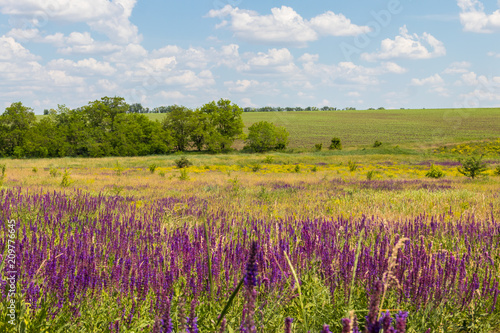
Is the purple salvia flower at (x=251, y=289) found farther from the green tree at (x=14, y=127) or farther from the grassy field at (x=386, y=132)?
the green tree at (x=14, y=127)

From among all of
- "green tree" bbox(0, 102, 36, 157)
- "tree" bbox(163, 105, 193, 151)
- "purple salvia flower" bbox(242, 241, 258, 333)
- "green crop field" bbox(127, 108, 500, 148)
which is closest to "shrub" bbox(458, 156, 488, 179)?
"purple salvia flower" bbox(242, 241, 258, 333)

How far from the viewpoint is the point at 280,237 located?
424cm

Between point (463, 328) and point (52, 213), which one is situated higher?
point (52, 213)

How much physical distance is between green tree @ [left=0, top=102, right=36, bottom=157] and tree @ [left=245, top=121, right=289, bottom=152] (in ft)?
126

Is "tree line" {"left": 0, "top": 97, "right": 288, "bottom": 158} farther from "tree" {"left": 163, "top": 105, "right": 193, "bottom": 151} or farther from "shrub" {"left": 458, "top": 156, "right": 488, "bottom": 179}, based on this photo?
"shrub" {"left": 458, "top": 156, "right": 488, "bottom": 179}

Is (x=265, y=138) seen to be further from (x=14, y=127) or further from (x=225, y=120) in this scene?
(x=14, y=127)

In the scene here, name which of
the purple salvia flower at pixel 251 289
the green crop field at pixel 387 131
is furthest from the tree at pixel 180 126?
the purple salvia flower at pixel 251 289

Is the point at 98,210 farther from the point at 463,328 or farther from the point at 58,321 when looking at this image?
the point at 463,328

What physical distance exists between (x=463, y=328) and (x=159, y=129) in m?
68.5

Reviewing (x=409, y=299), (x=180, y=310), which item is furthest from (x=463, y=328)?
(x=180, y=310)

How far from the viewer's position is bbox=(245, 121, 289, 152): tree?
71.1 meters

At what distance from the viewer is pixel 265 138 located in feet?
234

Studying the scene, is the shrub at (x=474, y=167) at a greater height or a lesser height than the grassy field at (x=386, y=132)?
lesser

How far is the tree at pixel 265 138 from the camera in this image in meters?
71.1
